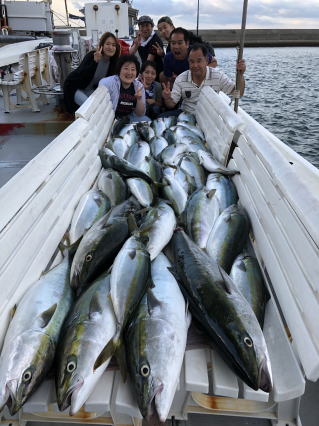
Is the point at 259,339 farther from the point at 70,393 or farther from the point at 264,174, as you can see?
the point at 264,174

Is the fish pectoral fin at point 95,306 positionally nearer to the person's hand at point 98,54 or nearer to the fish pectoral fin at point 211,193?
the fish pectoral fin at point 211,193

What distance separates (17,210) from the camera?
1892mm

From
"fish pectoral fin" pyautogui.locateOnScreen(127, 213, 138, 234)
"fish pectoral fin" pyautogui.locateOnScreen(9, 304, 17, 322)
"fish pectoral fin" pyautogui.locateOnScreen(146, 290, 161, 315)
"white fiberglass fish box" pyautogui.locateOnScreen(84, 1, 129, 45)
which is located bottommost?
"fish pectoral fin" pyautogui.locateOnScreen(9, 304, 17, 322)

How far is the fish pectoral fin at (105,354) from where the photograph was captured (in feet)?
4.69

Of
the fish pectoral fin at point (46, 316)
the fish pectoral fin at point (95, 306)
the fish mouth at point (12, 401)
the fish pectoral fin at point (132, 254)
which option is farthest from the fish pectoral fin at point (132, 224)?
the fish mouth at point (12, 401)

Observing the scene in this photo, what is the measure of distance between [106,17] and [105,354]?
1671 centimetres

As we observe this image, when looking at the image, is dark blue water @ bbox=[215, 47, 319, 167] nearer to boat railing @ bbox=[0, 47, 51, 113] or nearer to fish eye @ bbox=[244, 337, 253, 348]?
boat railing @ bbox=[0, 47, 51, 113]

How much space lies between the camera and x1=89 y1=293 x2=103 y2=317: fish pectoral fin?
1626mm

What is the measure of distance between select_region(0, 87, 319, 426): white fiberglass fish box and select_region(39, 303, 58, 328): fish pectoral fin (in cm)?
17

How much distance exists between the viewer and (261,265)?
2.15 metres

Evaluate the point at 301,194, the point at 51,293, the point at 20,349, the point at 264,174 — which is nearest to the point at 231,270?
the point at 301,194

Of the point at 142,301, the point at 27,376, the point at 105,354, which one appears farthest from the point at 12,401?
the point at 142,301

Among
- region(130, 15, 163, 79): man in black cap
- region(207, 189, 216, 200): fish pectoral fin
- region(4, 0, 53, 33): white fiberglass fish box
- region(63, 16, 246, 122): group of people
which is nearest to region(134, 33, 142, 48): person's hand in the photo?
region(130, 15, 163, 79): man in black cap

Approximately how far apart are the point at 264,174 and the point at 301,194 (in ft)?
1.97
